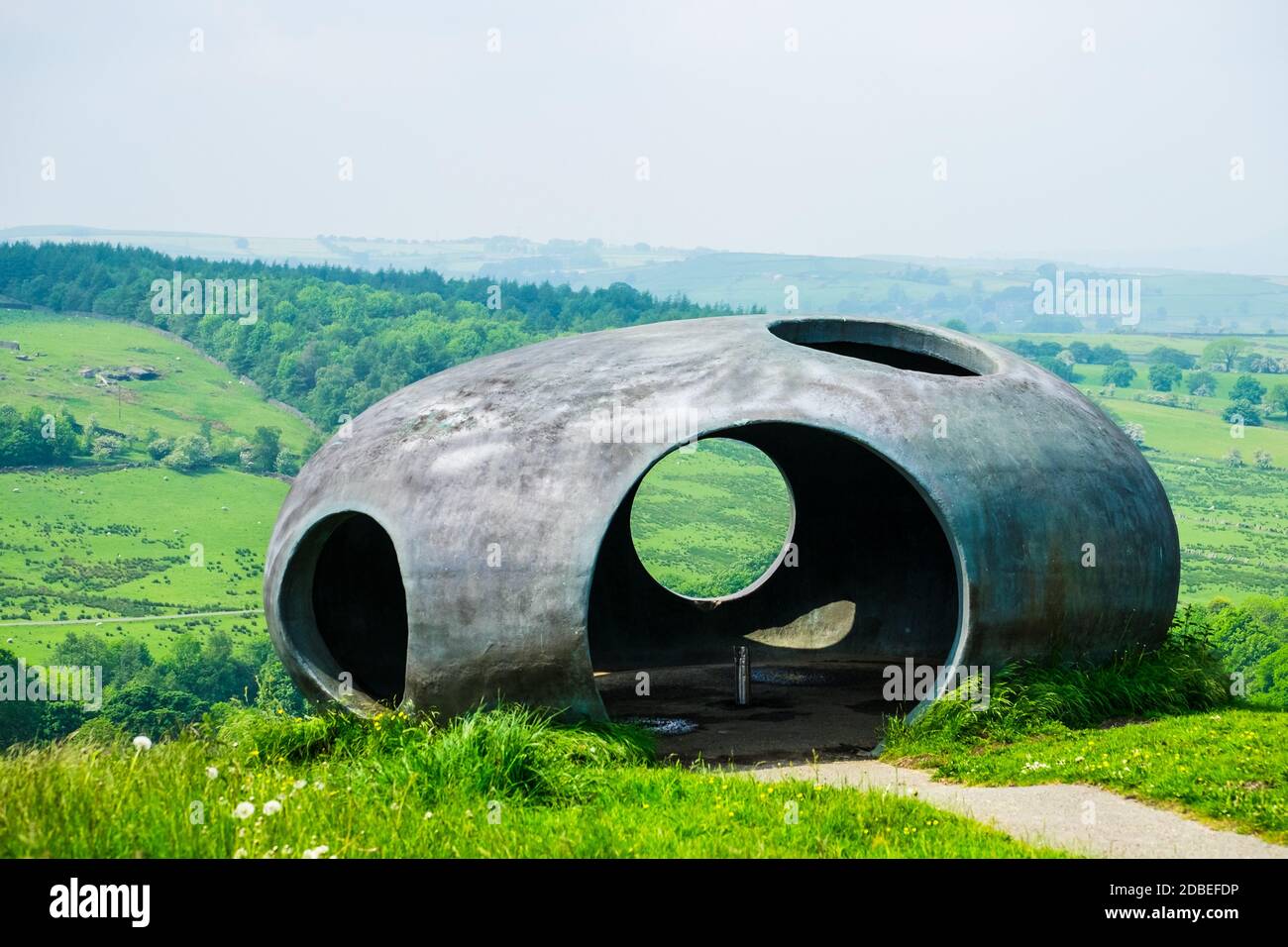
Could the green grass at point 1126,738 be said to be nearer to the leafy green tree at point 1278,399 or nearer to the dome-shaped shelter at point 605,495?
the dome-shaped shelter at point 605,495

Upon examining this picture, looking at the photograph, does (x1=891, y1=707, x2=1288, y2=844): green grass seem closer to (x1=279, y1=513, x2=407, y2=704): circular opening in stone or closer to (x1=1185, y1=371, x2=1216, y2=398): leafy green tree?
(x1=279, y1=513, x2=407, y2=704): circular opening in stone

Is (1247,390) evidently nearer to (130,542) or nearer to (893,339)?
(130,542)

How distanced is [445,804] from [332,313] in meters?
91.2

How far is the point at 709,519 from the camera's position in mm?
84000

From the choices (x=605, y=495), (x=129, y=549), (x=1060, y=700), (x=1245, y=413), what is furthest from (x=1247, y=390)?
(x=605, y=495)

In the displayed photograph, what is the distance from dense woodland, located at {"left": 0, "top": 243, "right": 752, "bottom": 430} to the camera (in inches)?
3273

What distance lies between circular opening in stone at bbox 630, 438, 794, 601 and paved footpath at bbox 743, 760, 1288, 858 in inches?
2182

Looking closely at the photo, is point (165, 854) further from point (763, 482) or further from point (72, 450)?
point (72, 450)

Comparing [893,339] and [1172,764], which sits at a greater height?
[893,339]

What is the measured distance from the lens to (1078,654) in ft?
43.9

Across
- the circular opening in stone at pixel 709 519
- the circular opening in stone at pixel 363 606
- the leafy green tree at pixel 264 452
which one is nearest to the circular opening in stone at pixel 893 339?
the circular opening in stone at pixel 363 606

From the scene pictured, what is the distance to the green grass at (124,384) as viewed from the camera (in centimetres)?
9794
